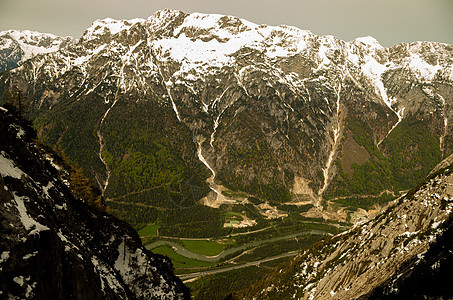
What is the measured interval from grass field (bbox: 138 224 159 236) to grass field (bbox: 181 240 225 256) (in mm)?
21023

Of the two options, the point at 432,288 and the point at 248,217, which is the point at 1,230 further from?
the point at 248,217

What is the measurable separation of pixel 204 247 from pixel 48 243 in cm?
13046

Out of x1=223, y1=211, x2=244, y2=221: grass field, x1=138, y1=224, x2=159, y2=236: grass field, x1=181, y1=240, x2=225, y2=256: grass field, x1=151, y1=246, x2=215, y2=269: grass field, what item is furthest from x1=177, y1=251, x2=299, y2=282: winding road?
x1=223, y1=211, x2=244, y2=221: grass field

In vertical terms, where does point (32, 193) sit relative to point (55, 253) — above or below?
above

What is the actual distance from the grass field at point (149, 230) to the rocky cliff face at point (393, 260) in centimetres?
9610

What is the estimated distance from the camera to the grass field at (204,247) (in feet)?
473

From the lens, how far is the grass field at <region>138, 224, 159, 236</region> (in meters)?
159

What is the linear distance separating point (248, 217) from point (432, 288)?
538 ft

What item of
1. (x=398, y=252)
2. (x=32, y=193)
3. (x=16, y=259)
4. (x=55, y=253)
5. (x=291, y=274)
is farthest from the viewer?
(x=291, y=274)

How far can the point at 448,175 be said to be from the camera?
5403 cm

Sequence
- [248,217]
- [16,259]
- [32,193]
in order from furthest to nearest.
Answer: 1. [248,217]
2. [32,193]
3. [16,259]

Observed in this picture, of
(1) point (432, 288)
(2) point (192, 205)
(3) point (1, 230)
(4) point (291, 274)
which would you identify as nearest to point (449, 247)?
(1) point (432, 288)

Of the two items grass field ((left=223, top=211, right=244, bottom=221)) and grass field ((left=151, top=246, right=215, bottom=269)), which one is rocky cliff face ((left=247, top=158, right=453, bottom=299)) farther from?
grass field ((left=223, top=211, right=244, bottom=221))

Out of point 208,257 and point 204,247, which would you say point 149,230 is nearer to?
point 204,247
